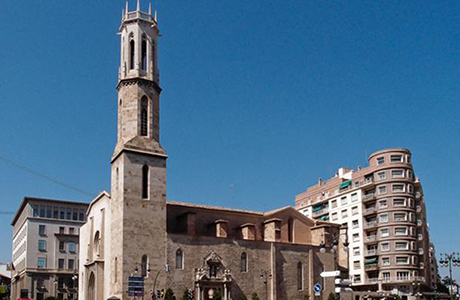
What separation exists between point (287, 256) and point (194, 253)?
12.2 meters

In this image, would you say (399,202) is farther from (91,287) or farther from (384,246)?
(91,287)

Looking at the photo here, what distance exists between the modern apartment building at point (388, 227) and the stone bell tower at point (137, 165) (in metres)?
36.4

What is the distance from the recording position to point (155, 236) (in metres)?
53.2

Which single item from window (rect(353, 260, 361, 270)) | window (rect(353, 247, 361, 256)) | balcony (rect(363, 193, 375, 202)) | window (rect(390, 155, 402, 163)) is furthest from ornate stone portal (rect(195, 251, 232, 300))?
window (rect(390, 155, 402, 163))

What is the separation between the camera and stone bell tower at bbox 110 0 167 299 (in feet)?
170

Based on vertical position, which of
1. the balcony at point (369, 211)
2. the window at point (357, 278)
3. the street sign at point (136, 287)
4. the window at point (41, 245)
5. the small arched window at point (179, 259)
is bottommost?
the window at point (357, 278)

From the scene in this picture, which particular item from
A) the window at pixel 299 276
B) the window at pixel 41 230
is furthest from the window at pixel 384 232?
the window at pixel 41 230

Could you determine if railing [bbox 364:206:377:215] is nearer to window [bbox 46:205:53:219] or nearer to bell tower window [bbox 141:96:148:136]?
bell tower window [bbox 141:96:148:136]

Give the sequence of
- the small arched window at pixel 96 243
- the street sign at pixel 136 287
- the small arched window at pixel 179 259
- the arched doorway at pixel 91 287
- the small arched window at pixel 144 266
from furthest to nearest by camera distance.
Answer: the small arched window at pixel 96 243, the arched doorway at pixel 91 287, the small arched window at pixel 179 259, the small arched window at pixel 144 266, the street sign at pixel 136 287

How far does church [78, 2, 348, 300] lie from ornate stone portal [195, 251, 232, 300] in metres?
0.10

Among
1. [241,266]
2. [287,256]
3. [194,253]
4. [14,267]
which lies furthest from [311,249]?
[14,267]

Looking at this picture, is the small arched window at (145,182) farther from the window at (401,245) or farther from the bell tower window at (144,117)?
the window at (401,245)

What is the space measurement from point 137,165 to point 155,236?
677cm

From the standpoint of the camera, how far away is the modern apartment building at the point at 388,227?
77.9m
